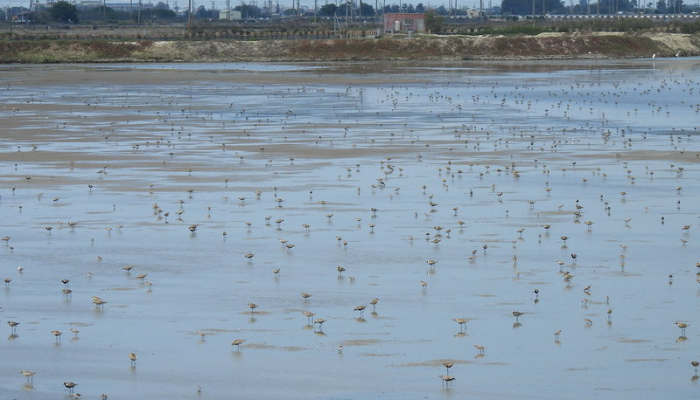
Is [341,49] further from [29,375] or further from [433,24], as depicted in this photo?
[29,375]

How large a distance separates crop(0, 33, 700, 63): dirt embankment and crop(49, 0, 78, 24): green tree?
257 ft

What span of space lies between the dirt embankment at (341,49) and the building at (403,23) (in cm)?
2360

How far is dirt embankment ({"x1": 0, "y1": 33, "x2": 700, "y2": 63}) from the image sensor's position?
356 ft

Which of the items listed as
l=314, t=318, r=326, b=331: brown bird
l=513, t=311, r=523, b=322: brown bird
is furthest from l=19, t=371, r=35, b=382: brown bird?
l=513, t=311, r=523, b=322: brown bird

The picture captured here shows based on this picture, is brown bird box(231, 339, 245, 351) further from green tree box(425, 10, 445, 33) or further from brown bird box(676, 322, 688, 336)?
green tree box(425, 10, 445, 33)

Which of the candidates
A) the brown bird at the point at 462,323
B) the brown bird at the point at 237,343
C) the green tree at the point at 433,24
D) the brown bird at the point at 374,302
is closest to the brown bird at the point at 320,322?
the brown bird at the point at 374,302

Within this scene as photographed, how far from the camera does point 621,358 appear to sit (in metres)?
13.0

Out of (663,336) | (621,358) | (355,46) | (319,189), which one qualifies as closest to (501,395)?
(621,358)

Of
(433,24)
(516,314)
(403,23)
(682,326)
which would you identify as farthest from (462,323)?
(433,24)

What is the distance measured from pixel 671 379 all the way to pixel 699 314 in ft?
9.01

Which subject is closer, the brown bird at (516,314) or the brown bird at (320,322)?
the brown bird at (320,322)

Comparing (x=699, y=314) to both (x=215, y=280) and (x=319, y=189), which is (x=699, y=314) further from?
(x=319, y=189)

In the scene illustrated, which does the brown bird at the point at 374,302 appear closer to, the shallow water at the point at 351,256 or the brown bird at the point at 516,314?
the shallow water at the point at 351,256

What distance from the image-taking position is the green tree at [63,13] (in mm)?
189500
